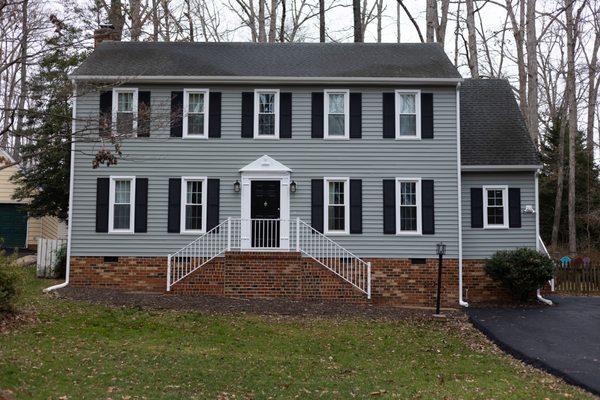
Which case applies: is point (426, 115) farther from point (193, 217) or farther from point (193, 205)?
point (193, 217)

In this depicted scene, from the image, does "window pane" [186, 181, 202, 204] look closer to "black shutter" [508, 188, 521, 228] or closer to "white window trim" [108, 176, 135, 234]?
"white window trim" [108, 176, 135, 234]

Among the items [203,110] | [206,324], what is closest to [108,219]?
[203,110]

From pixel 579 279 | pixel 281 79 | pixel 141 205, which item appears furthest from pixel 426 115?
pixel 141 205

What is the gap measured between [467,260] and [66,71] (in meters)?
14.4

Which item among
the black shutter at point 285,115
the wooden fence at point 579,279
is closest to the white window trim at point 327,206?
the black shutter at point 285,115

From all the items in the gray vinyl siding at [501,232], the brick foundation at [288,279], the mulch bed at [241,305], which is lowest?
the mulch bed at [241,305]

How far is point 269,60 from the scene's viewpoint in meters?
18.1

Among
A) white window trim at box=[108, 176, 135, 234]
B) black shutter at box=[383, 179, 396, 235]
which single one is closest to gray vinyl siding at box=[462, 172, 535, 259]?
black shutter at box=[383, 179, 396, 235]

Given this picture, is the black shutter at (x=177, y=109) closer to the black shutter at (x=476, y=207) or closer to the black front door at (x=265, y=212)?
the black front door at (x=265, y=212)

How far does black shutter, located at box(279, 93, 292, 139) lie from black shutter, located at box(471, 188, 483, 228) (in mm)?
5539

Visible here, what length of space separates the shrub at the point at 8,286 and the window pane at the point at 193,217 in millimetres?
5837

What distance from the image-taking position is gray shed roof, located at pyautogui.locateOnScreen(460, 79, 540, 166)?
17.5 m

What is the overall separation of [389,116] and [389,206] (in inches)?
98.5

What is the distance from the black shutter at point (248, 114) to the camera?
1686cm
